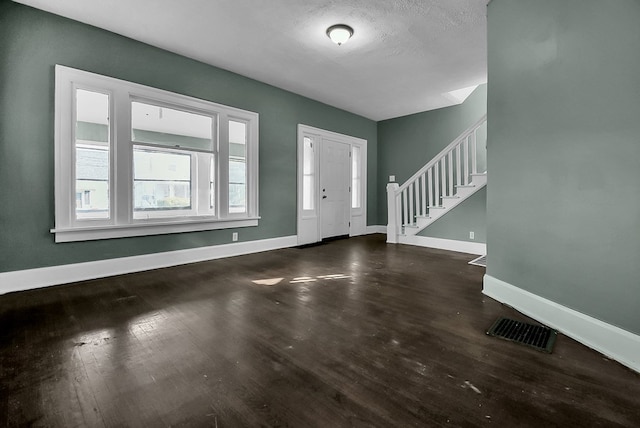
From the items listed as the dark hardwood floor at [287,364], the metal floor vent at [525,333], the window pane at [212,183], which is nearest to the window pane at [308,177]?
the window pane at [212,183]

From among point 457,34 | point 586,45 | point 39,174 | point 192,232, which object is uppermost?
point 457,34

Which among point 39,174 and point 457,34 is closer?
point 39,174

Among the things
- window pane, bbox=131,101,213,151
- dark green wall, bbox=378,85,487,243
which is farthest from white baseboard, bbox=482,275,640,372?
window pane, bbox=131,101,213,151

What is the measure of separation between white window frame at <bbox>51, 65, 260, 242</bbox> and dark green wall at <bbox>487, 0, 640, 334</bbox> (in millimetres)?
3502

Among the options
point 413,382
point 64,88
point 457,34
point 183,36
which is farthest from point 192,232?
point 457,34

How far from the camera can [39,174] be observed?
2969 mm

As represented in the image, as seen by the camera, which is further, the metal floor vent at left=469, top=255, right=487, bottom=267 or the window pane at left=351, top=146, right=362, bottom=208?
the window pane at left=351, top=146, right=362, bottom=208

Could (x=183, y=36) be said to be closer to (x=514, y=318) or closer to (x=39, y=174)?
(x=39, y=174)

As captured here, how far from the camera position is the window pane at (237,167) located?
15.0 feet

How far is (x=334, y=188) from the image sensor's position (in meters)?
6.30

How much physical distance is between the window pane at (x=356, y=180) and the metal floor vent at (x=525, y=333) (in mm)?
4868

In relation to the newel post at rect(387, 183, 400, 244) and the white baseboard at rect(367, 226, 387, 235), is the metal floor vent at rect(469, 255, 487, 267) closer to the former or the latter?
the newel post at rect(387, 183, 400, 244)

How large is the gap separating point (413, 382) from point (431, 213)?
422 centimetres

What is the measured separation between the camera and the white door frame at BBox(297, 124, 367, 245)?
5.51m
